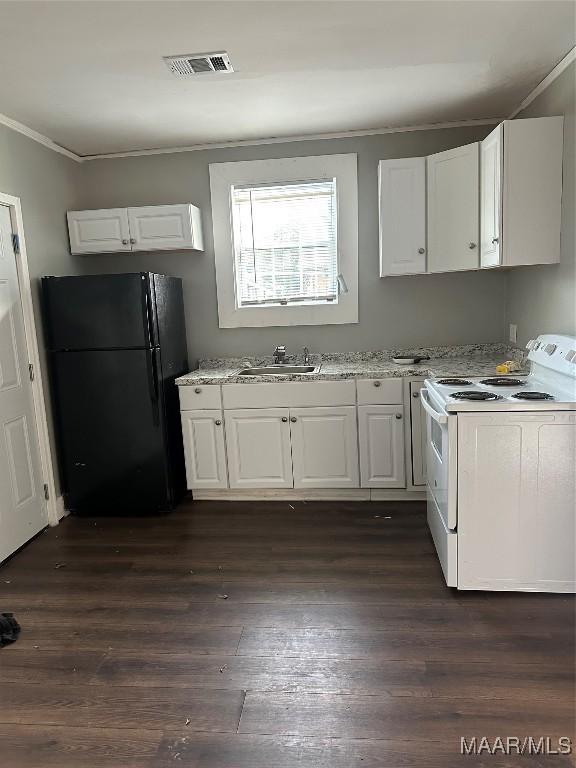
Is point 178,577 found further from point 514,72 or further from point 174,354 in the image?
point 514,72

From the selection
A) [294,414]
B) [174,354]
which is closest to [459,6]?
[294,414]

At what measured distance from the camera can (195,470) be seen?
369 cm

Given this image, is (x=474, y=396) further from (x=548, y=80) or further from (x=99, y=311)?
(x=99, y=311)

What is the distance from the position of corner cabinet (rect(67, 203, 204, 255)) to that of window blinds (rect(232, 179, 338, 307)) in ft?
1.26

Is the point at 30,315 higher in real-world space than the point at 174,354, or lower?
higher

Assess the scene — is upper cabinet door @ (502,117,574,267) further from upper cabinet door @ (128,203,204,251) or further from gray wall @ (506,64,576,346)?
upper cabinet door @ (128,203,204,251)

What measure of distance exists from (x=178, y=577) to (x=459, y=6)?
9.28 feet

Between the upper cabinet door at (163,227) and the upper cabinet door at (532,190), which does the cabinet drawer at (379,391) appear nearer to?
the upper cabinet door at (532,190)

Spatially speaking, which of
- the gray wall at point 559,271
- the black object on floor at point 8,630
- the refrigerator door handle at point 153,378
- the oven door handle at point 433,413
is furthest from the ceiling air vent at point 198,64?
the black object on floor at point 8,630

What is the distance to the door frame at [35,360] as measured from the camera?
10.5 feet

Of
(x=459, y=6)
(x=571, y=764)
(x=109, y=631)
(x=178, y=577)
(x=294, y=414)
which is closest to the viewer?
(x=571, y=764)

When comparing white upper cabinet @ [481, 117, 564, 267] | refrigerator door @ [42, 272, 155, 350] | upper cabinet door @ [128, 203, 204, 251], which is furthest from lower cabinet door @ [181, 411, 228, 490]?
white upper cabinet @ [481, 117, 564, 267]

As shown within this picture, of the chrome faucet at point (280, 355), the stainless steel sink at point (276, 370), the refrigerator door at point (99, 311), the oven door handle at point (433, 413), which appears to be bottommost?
the oven door handle at point (433, 413)

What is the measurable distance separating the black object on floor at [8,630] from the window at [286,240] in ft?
7.70
